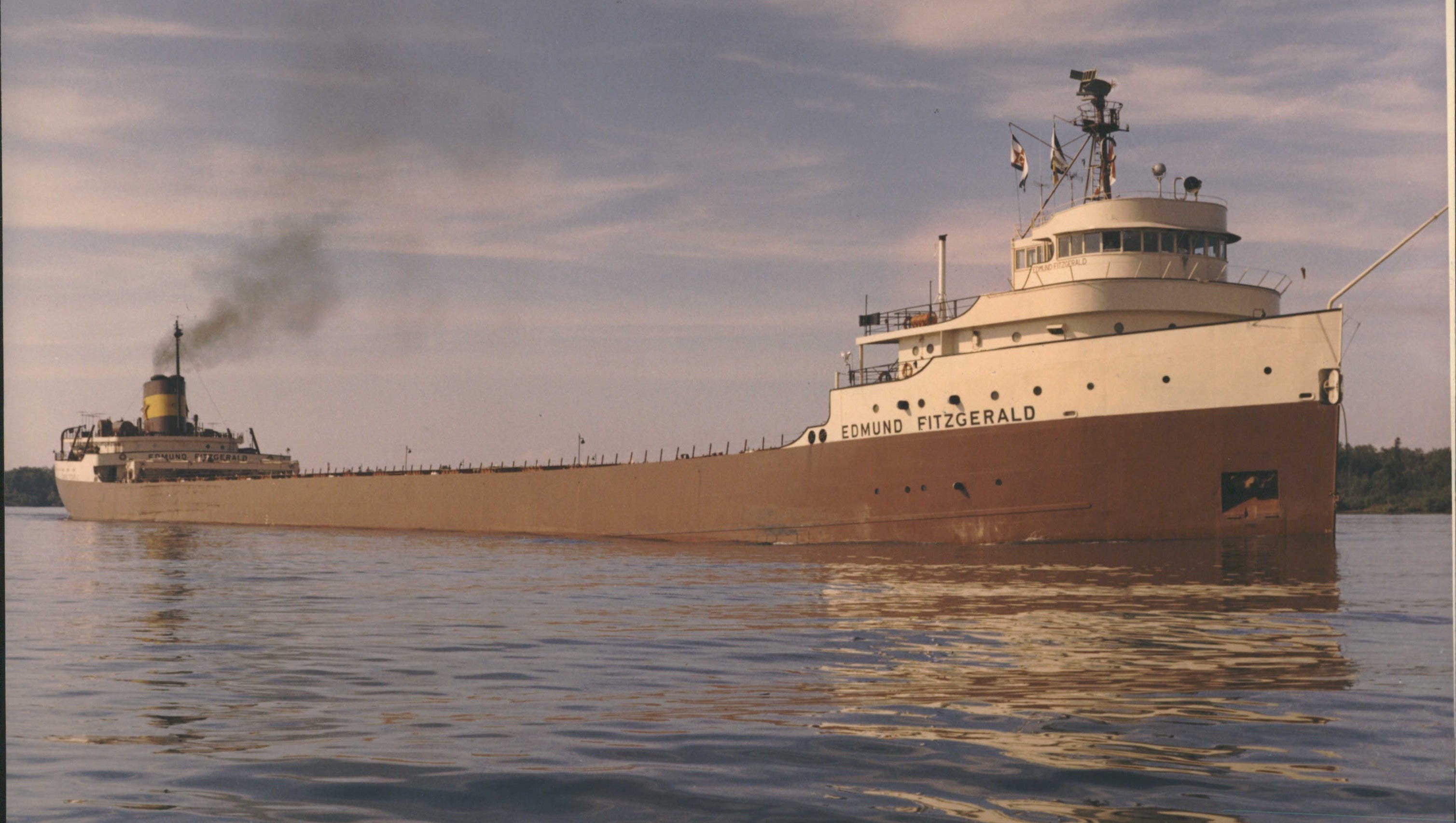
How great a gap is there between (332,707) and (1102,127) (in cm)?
2841

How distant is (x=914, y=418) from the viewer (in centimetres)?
2869

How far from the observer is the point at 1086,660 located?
973 centimetres

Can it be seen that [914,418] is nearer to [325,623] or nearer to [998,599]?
[998,599]

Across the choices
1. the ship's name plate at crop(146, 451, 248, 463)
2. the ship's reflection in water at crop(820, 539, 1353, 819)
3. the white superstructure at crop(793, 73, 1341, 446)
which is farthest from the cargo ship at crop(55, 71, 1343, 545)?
the ship's name plate at crop(146, 451, 248, 463)

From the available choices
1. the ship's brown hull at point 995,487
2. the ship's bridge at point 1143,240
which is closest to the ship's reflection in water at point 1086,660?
the ship's brown hull at point 995,487

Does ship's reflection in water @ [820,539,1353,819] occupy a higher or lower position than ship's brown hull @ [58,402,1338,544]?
lower

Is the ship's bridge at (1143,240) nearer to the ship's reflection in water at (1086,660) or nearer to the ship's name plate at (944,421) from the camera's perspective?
the ship's name plate at (944,421)

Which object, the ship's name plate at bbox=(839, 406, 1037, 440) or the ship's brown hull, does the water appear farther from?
the ship's name plate at bbox=(839, 406, 1037, 440)

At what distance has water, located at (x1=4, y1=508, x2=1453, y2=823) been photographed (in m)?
5.65

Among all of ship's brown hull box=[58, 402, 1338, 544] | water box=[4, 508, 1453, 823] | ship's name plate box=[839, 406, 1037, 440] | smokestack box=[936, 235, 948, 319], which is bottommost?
water box=[4, 508, 1453, 823]

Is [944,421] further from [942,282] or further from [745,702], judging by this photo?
[745,702]

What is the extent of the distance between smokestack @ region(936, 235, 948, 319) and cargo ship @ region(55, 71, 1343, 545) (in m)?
0.15

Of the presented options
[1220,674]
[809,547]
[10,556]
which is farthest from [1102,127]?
[10,556]

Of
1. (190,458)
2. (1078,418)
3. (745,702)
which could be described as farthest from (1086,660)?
(190,458)
